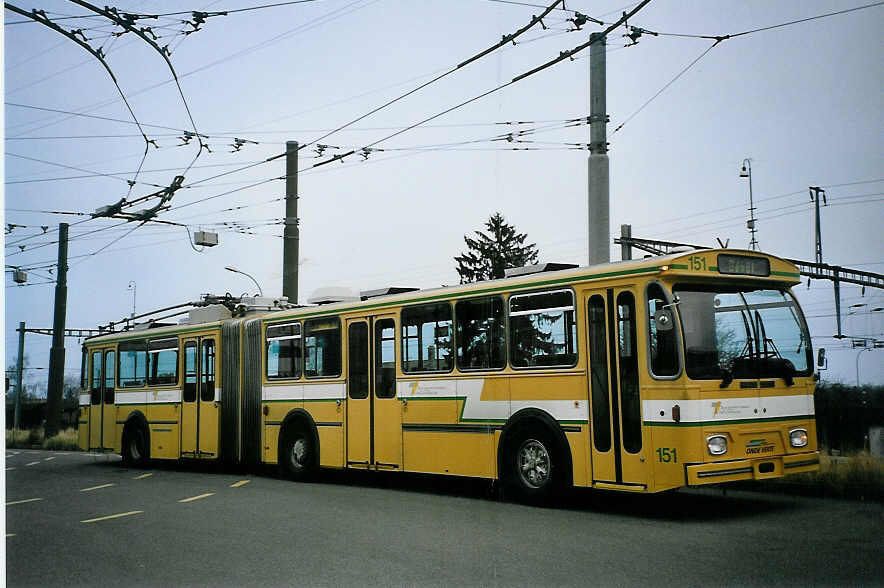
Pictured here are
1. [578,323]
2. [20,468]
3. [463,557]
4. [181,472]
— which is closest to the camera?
[463,557]

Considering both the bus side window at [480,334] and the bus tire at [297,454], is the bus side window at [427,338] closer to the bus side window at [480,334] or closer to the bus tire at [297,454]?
the bus side window at [480,334]

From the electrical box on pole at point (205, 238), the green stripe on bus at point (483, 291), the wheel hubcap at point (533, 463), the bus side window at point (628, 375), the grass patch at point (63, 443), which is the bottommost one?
the grass patch at point (63, 443)

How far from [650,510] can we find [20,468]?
1503 cm

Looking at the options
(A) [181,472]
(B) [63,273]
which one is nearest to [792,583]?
(B) [63,273]

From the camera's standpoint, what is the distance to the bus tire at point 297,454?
15492 mm

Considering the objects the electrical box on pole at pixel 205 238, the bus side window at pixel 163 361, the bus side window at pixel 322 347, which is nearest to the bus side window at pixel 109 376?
the bus side window at pixel 163 361

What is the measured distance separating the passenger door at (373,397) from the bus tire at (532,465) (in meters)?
2.35

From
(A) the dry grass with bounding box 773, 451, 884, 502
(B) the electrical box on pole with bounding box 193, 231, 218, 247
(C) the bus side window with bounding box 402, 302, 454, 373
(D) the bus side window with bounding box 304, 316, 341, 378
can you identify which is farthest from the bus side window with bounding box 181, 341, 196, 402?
(A) the dry grass with bounding box 773, 451, 884, 502

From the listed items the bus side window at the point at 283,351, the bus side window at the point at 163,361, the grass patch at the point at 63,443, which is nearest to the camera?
the bus side window at the point at 283,351

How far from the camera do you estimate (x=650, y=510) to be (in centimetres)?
1091

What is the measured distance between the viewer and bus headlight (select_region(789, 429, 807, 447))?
10625 mm

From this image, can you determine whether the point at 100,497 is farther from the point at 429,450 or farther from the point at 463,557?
the point at 463,557

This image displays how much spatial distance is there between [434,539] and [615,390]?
2770 mm

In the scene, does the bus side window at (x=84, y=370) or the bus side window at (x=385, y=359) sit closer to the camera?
the bus side window at (x=385, y=359)
